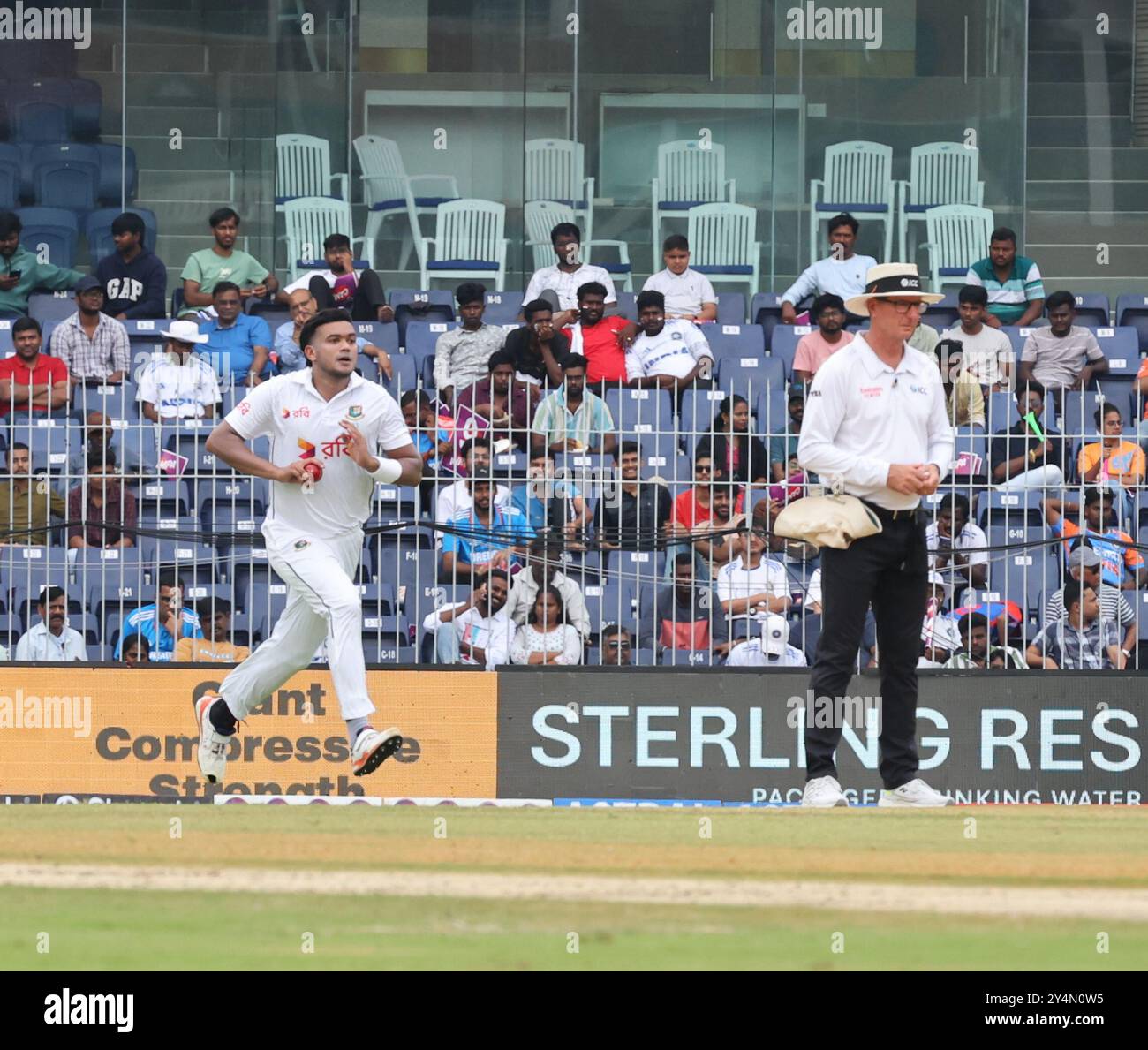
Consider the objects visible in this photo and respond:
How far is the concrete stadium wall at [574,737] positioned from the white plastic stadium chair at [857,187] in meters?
7.69

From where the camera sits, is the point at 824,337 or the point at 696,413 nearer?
the point at 696,413

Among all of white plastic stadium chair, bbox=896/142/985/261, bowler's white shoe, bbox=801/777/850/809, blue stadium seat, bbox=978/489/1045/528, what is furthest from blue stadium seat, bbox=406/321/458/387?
bowler's white shoe, bbox=801/777/850/809

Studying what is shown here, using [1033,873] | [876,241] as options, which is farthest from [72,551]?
[876,241]

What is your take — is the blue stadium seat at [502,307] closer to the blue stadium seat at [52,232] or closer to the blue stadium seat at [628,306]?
the blue stadium seat at [628,306]

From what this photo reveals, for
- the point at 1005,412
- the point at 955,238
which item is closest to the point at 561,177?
the point at 955,238

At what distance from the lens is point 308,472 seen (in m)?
8.95

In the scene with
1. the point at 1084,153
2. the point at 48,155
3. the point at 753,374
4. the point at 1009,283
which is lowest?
the point at 753,374

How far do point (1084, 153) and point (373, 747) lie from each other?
13.7 meters

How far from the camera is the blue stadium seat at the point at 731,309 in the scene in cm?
1781

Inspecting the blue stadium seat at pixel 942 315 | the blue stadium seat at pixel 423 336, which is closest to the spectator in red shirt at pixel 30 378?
the blue stadium seat at pixel 423 336

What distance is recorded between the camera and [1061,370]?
15.6 metres

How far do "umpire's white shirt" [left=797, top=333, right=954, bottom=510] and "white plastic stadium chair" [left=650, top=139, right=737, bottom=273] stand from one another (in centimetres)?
1080

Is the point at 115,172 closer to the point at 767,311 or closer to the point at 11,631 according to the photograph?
the point at 767,311
